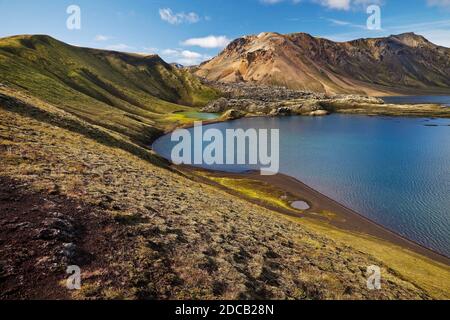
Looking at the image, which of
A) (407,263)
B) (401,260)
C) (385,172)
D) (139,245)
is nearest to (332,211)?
(401,260)

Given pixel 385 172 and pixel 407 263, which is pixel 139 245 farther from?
pixel 385 172

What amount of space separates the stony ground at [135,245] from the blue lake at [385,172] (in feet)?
106

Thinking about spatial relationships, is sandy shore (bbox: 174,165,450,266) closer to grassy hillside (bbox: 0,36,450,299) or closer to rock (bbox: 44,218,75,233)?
grassy hillside (bbox: 0,36,450,299)

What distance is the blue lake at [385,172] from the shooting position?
64.6 m

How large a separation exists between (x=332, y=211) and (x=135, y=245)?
193 feet

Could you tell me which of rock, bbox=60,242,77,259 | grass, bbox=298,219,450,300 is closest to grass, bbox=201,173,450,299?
grass, bbox=298,219,450,300

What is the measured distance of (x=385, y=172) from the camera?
97.8 meters

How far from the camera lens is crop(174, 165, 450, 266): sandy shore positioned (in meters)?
55.5

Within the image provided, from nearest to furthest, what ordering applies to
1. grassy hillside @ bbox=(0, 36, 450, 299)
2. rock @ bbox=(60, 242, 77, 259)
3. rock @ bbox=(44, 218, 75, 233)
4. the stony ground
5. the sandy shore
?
the stony ground, grassy hillside @ bbox=(0, 36, 450, 299), rock @ bbox=(60, 242, 77, 259), rock @ bbox=(44, 218, 75, 233), the sandy shore

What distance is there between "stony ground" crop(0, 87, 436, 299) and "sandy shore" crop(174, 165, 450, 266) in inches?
845

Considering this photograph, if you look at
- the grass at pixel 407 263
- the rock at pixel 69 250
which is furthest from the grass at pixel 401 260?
the rock at pixel 69 250

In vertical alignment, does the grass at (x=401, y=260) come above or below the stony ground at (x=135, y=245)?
below

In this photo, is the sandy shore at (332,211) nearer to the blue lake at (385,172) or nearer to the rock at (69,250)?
the blue lake at (385,172)
